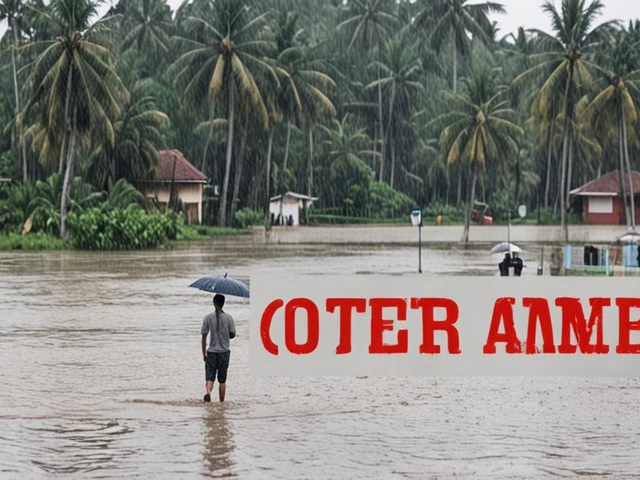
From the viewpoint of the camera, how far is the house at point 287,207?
76.5m

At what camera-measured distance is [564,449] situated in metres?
9.23

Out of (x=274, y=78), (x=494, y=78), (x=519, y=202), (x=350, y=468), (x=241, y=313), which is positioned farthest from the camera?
(x=519, y=202)

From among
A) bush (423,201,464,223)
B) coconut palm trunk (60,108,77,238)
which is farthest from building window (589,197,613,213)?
coconut palm trunk (60,108,77,238)

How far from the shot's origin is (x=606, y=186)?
8094cm

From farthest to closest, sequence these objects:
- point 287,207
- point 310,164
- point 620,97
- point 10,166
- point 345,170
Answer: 1. point 345,170
2. point 287,207
3. point 310,164
4. point 10,166
5. point 620,97

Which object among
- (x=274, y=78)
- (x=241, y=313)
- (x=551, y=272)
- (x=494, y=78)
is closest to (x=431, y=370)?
(x=241, y=313)

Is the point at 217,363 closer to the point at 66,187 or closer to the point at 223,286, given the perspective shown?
the point at 223,286

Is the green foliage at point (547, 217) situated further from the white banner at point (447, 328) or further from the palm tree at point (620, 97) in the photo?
A: the white banner at point (447, 328)

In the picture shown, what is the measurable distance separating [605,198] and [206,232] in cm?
3129

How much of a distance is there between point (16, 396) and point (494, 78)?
6633 cm

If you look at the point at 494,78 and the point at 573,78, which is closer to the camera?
the point at 573,78

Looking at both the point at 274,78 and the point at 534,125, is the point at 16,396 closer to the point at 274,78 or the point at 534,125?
the point at 274,78

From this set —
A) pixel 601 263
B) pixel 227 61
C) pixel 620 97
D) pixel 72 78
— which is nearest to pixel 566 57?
pixel 620 97

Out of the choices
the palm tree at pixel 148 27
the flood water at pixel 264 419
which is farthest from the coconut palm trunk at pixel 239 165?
the flood water at pixel 264 419
